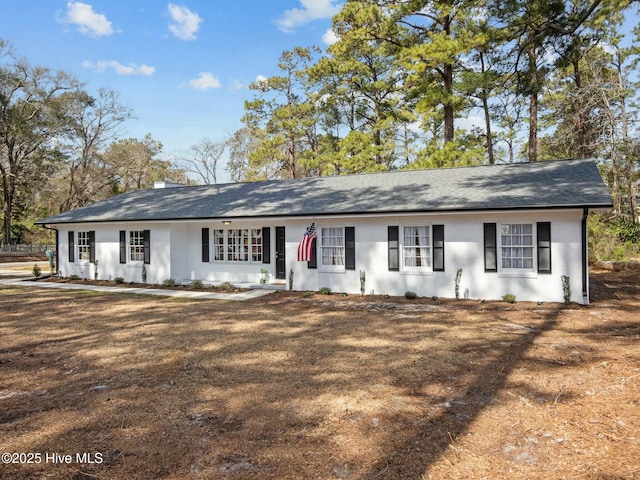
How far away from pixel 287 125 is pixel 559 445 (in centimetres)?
2768

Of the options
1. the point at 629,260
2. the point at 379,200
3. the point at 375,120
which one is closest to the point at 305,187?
the point at 379,200

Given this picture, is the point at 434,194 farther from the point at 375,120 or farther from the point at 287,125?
the point at 287,125

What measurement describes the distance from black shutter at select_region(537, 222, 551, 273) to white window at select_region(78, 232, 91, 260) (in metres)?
17.4

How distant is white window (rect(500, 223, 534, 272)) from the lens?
38.9 feet

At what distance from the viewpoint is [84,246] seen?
1881 cm

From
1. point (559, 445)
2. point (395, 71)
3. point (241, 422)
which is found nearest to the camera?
point (559, 445)

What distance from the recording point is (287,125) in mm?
29453

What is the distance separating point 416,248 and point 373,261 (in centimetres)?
141

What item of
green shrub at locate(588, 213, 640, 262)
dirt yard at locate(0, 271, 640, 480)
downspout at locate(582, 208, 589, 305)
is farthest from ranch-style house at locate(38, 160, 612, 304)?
green shrub at locate(588, 213, 640, 262)

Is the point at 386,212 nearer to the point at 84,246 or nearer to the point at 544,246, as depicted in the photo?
the point at 544,246

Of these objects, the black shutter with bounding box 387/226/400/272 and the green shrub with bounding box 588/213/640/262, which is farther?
the green shrub with bounding box 588/213/640/262

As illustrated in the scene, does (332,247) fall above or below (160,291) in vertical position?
above

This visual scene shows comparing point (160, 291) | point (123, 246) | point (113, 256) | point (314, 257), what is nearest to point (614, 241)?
point (314, 257)

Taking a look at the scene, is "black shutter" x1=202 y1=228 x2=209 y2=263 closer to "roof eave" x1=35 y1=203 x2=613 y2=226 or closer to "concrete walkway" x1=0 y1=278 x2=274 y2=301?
"roof eave" x1=35 y1=203 x2=613 y2=226
